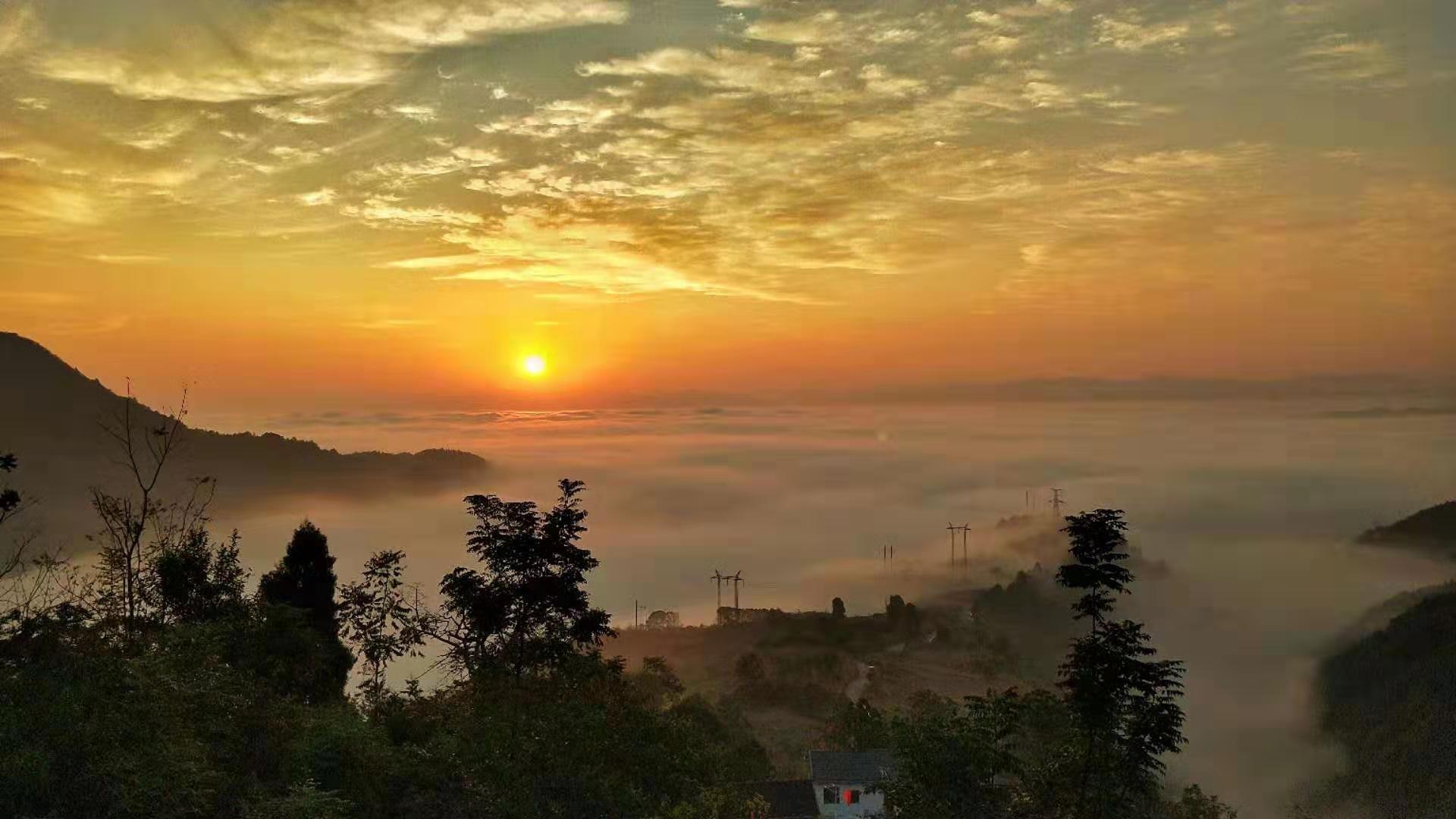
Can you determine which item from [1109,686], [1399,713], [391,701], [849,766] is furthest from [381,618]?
[1399,713]

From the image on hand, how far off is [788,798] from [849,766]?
5.58 m

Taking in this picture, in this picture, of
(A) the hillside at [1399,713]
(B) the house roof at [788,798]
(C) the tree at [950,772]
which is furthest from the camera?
(A) the hillside at [1399,713]

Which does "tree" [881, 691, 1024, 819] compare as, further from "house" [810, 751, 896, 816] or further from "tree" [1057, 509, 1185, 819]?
"house" [810, 751, 896, 816]

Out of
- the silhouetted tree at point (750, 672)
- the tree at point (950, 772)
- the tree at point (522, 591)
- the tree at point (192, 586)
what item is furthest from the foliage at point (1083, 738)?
the silhouetted tree at point (750, 672)

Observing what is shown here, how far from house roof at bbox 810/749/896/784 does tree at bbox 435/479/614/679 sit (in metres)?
33.0

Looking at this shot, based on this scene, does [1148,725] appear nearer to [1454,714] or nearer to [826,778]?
[826,778]

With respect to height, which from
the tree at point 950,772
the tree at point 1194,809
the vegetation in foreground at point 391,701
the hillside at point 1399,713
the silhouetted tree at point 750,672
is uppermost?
the vegetation in foreground at point 391,701

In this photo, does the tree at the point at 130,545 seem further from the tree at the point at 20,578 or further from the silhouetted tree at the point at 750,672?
the silhouetted tree at the point at 750,672

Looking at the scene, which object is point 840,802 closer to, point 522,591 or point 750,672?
point 522,591

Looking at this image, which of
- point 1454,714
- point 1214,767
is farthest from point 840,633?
point 1454,714

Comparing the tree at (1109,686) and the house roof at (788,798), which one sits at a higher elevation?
the tree at (1109,686)

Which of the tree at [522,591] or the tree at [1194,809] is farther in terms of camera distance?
the tree at [1194,809]

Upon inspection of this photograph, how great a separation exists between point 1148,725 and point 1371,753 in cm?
13823

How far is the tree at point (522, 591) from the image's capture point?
3922cm
